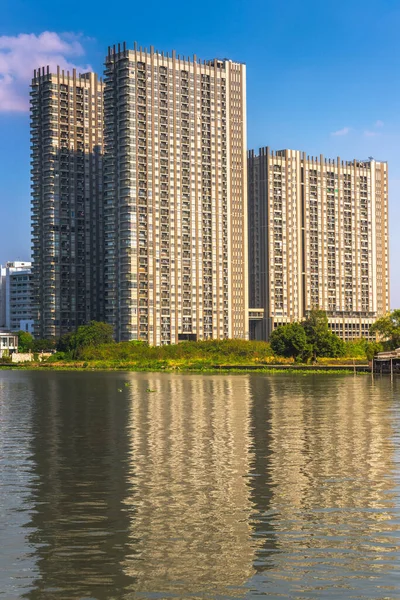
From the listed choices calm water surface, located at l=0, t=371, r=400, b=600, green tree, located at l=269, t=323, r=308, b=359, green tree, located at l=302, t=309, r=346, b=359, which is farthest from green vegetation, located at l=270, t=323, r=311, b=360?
calm water surface, located at l=0, t=371, r=400, b=600

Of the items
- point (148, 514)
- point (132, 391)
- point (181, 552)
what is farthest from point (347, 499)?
point (132, 391)

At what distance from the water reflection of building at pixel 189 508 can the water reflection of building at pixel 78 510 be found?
60cm

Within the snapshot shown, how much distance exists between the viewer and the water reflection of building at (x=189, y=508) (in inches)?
896

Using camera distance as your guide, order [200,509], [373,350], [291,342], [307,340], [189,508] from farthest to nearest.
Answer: [307,340]
[291,342]
[373,350]
[189,508]
[200,509]

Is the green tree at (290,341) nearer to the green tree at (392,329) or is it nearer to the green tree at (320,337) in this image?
the green tree at (320,337)

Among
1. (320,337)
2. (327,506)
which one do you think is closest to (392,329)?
(320,337)

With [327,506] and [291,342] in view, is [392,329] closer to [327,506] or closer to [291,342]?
[291,342]

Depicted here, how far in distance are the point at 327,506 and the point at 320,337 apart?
149470 mm

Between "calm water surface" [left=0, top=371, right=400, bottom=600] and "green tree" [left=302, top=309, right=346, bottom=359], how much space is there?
116 meters

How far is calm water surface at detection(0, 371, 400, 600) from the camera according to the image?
876 inches

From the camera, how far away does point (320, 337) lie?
17925 centimetres

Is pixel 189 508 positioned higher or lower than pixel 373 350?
lower

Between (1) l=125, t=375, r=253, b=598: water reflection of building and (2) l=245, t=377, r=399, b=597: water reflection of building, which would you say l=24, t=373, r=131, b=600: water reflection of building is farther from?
(2) l=245, t=377, r=399, b=597: water reflection of building

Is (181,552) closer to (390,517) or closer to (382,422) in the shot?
(390,517)
